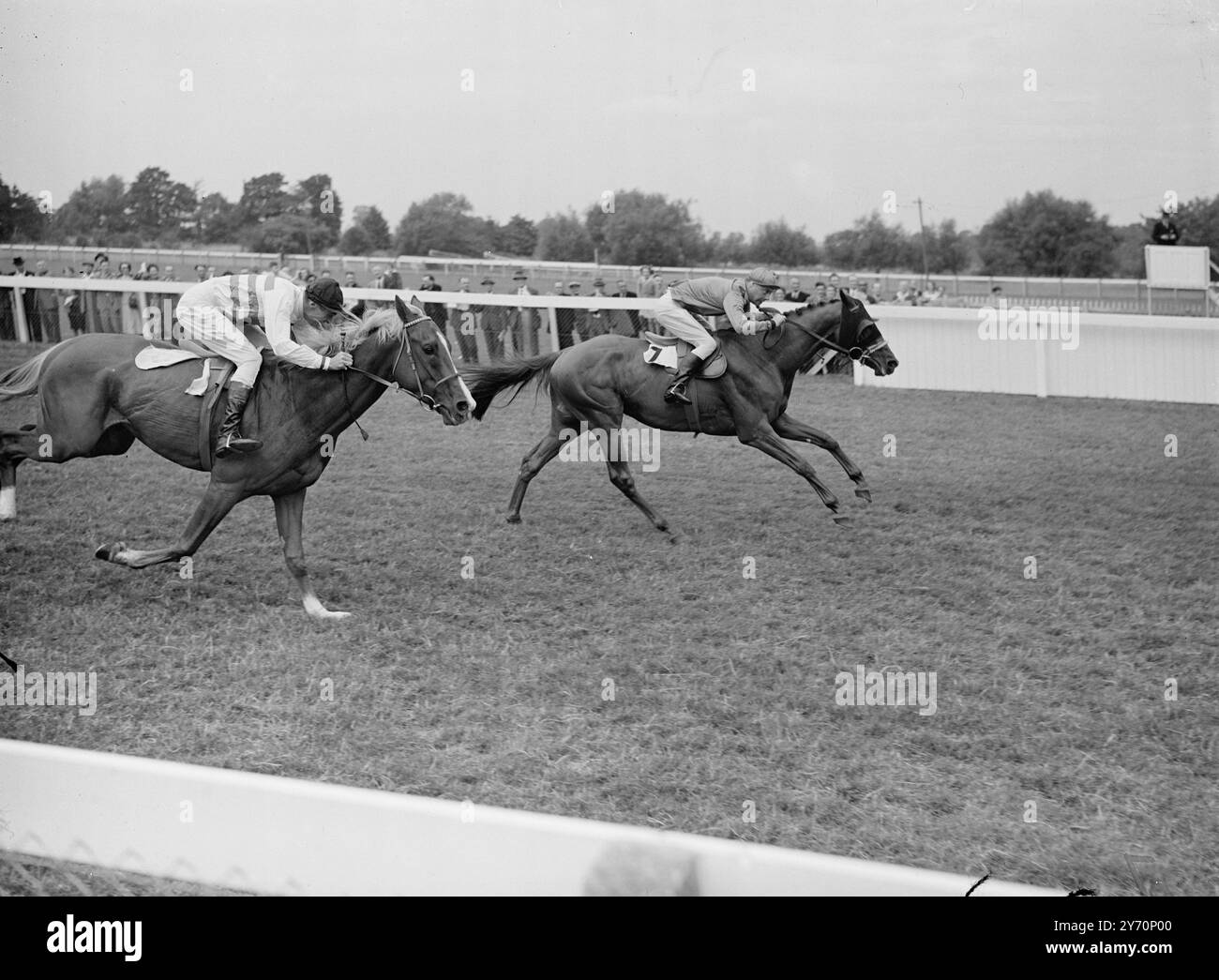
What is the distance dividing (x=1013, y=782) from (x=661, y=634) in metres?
2.38

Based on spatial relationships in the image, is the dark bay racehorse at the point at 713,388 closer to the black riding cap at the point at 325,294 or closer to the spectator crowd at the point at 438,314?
the black riding cap at the point at 325,294

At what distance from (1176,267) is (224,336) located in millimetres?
19412

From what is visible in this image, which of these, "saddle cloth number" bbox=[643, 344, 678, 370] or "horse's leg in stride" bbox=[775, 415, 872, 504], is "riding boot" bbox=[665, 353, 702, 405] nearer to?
"saddle cloth number" bbox=[643, 344, 678, 370]

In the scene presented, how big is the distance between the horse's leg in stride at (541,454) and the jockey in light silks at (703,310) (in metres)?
0.88

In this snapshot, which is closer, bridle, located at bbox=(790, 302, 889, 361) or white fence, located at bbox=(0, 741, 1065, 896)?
white fence, located at bbox=(0, 741, 1065, 896)

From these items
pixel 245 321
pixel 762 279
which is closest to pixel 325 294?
Answer: pixel 245 321

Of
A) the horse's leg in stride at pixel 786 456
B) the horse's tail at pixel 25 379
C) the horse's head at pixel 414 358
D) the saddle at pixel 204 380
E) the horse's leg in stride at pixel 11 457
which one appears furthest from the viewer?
the horse's leg in stride at pixel 786 456

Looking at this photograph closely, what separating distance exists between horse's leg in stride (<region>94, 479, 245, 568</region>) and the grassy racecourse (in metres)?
0.33

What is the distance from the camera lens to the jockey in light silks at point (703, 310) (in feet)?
31.3

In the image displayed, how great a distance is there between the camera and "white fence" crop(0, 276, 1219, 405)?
15508 millimetres

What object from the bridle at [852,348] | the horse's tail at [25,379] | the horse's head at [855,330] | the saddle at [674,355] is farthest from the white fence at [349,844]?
the horse's head at [855,330]

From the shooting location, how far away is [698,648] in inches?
263

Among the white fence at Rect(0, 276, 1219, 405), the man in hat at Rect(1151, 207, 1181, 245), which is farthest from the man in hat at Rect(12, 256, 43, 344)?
the man in hat at Rect(1151, 207, 1181, 245)

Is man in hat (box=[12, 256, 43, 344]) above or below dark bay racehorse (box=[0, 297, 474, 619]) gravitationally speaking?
above
